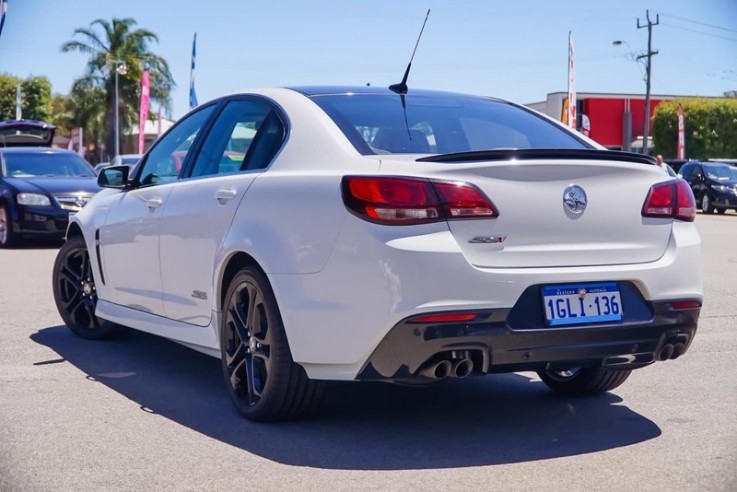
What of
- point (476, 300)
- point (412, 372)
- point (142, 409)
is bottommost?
point (142, 409)

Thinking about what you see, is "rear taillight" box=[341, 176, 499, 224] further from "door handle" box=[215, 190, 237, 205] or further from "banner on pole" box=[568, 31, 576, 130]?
"banner on pole" box=[568, 31, 576, 130]

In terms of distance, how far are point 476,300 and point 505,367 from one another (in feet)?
1.12

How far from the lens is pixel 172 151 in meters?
6.43

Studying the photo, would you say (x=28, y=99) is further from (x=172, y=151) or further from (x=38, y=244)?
(x=172, y=151)

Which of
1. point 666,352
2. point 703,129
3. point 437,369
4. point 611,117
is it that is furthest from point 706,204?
point 611,117

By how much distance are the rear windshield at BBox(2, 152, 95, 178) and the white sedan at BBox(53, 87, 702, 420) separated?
1175 cm

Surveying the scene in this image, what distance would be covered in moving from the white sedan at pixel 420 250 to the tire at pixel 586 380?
0.01 m

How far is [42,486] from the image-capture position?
4.04m

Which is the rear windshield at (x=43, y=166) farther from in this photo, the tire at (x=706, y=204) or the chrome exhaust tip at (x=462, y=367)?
the tire at (x=706, y=204)

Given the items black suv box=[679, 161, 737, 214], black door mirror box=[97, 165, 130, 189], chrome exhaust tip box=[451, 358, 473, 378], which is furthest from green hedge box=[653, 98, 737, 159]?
chrome exhaust tip box=[451, 358, 473, 378]

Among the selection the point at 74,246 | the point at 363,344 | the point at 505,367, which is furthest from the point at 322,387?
the point at 74,246

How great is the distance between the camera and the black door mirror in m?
6.74

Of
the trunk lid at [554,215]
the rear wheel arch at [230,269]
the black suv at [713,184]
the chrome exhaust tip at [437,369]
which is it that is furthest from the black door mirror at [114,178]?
the black suv at [713,184]

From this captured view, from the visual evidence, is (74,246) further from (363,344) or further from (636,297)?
(636,297)
